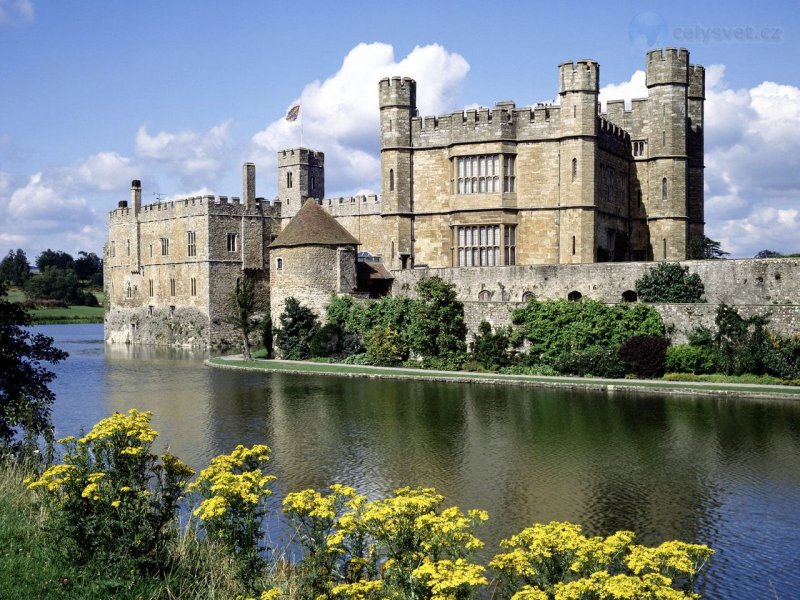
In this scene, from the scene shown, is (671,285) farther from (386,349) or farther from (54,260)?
(54,260)

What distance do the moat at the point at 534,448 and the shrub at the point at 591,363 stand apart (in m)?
3.98

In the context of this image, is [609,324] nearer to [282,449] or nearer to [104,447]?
[282,449]

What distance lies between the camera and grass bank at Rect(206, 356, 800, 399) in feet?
86.3

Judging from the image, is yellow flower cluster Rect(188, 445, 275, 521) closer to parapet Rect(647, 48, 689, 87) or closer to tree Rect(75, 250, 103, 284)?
parapet Rect(647, 48, 689, 87)

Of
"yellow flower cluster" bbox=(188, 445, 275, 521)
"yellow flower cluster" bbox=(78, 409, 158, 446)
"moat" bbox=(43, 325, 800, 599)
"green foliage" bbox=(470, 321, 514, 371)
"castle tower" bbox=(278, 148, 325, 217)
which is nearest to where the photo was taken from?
"yellow flower cluster" bbox=(188, 445, 275, 521)

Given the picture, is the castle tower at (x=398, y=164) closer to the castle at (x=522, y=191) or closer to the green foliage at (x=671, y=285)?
the castle at (x=522, y=191)

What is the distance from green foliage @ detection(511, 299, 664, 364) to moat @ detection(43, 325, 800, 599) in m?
4.92

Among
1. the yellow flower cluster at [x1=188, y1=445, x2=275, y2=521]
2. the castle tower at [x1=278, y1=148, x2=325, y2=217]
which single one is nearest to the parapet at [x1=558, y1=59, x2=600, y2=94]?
the castle tower at [x1=278, y1=148, x2=325, y2=217]

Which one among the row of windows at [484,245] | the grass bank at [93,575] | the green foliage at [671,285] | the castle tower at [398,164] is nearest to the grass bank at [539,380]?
the green foliage at [671,285]

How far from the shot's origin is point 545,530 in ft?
27.2

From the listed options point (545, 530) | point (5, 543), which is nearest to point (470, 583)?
point (545, 530)

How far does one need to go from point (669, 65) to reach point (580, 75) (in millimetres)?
5050

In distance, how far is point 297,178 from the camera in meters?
54.1

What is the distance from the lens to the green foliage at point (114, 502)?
8898 mm
